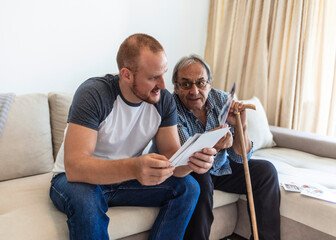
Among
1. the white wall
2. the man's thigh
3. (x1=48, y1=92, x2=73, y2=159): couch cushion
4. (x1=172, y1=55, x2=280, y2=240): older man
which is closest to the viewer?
the man's thigh

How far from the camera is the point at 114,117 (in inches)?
→ 53.4

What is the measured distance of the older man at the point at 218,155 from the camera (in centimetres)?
167

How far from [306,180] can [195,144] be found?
106cm

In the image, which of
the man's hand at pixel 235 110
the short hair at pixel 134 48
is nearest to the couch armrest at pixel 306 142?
the man's hand at pixel 235 110

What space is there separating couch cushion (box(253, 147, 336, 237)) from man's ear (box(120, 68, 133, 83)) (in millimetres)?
1029

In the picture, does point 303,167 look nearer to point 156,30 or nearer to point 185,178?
point 185,178

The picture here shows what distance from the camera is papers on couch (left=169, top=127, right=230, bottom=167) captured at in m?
1.06

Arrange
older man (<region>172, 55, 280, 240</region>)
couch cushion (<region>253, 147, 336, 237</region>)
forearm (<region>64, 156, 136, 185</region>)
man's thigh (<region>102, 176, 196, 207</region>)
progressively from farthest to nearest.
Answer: older man (<region>172, 55, 280, 240</region>) < couch cushion (<region>253, 147, 336, 237</region>) < man's thigh (<region>102, 176, 196, 207</region>) < forearm (<region>64, 156, 136, 185</region>)

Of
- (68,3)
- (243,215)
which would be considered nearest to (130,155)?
(243,215)

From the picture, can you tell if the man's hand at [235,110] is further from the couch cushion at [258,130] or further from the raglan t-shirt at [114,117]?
the couch cushion at [258,130]

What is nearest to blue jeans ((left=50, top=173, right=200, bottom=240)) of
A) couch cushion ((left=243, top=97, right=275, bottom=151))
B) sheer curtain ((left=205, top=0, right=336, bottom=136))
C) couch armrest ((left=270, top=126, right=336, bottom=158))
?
couch cushion ((left=243, top=97, right=275, bottom=151))

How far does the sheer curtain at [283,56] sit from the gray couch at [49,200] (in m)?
0.76

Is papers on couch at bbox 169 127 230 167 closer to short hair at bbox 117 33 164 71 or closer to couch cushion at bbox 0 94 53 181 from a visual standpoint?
short hair at bbox 117 33 164 71

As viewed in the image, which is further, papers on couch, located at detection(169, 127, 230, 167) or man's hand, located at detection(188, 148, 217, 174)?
man's hand, located at detection(188, 148, 217, 174)
